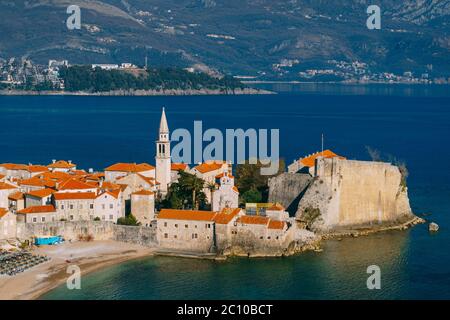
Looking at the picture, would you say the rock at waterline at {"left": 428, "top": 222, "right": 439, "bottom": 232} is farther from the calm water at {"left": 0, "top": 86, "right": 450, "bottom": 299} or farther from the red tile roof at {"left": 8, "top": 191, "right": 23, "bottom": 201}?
the red tile roof at {"left": 8, "top": 191, "right": 23, "bottom": 201}

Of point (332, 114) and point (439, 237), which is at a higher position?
point (332, 114)

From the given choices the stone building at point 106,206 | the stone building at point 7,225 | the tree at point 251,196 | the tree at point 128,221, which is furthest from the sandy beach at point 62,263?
the tree at point 251,196

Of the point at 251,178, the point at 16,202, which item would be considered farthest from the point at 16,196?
the point at 251,178

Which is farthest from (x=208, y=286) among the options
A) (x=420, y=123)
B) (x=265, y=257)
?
(x=420, y=123)

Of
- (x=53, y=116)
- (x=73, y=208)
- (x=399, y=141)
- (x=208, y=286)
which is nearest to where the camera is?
(x=208, y=286)

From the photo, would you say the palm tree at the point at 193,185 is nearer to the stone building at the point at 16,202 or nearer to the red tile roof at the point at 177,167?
the red tile roof at the point at 177,167

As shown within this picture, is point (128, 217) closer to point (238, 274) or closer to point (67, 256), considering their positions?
point (67, 256)
